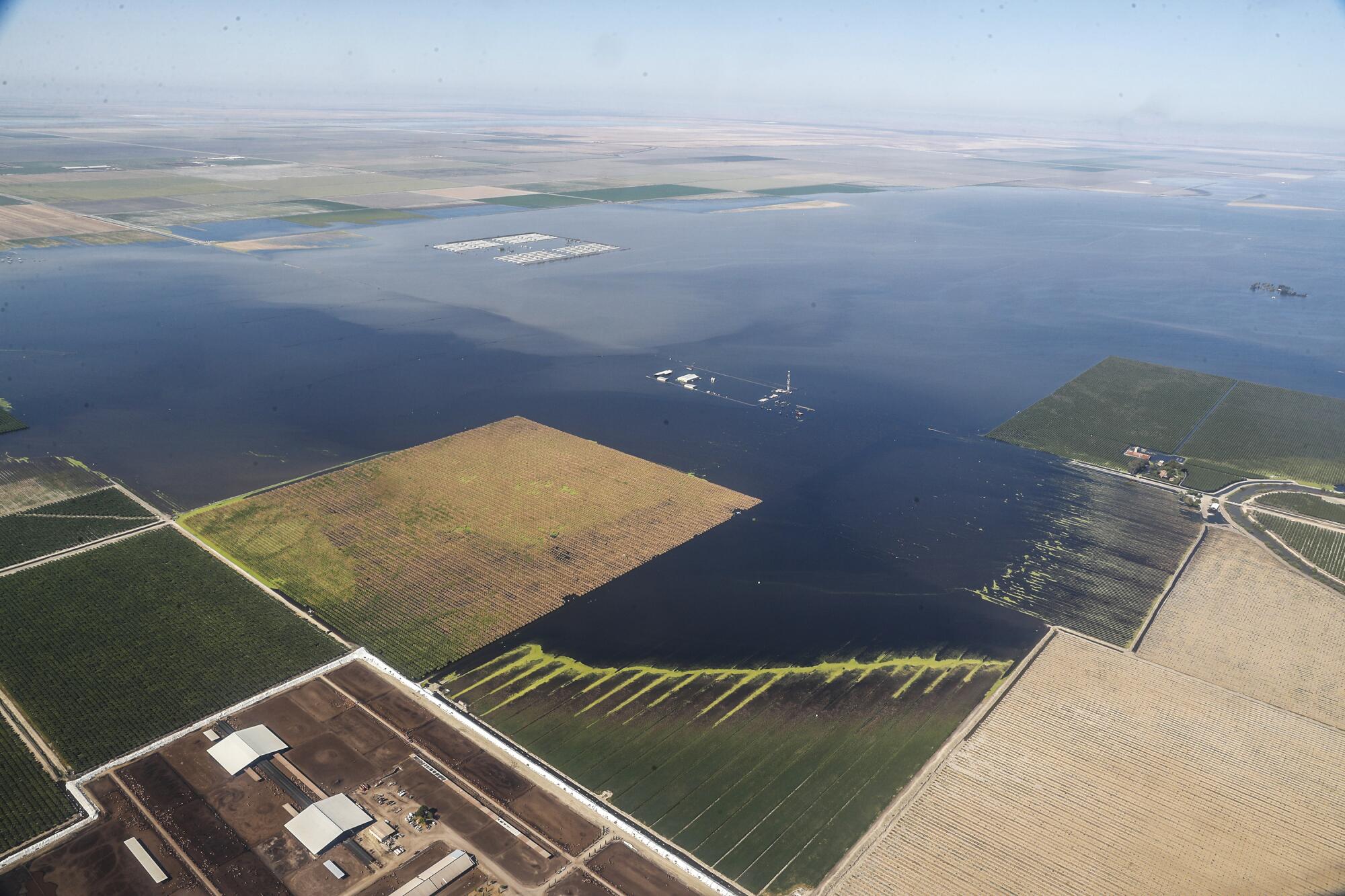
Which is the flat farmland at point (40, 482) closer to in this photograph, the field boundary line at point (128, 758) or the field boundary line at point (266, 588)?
the field boundary line at point (266, 588)

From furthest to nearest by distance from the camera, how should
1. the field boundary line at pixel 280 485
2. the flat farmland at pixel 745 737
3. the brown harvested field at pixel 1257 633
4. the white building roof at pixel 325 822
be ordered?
the field boundary line at pixel 280 485
the brown harvested field at pixel 1257 633
the flat farmland at pixel 745 737
the white building roof at pixel 325 822

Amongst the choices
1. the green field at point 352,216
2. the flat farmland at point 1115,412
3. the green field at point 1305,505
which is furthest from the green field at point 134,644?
the green field at point 352,216

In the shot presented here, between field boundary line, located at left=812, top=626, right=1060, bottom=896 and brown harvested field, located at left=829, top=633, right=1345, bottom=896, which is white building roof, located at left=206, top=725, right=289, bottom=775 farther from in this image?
brown harvested field, located at left=829, top=633, right=1345, bottom=896

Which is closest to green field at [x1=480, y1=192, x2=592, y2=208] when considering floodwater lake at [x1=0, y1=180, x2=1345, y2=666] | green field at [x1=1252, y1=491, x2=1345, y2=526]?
floodwater lake at [x1=0, y1=180, x2=1345, y2=666]

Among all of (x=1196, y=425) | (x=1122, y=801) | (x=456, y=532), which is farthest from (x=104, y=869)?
(x=1196, y=425)

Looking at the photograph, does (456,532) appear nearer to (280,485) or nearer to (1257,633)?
(280,485)

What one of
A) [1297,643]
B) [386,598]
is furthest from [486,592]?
[1297,643]
